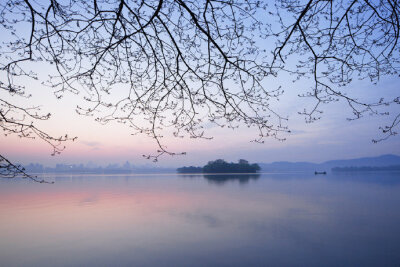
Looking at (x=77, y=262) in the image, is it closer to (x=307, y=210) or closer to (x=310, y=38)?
(x=310, y=38)

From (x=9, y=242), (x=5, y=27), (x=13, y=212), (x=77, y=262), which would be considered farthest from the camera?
(x=13, y=212)

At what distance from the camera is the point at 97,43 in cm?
351

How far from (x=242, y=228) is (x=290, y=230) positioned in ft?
8.11

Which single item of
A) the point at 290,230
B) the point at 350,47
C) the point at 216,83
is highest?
the point at 350,47

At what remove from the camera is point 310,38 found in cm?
359

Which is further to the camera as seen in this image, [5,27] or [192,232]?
[192,232]

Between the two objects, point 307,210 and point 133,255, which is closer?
point 133,255

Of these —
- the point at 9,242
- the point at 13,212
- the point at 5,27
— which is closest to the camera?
the point at 5,27

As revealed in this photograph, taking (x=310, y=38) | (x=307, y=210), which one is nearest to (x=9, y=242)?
(x=310, y=38)

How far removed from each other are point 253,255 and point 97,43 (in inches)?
373

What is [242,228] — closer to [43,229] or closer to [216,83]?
[43,229]

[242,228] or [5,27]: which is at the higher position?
[5,27]

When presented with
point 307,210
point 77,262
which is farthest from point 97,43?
point 307,210

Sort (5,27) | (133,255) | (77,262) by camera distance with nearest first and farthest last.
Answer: (5,27), (77,262), (133,255)
